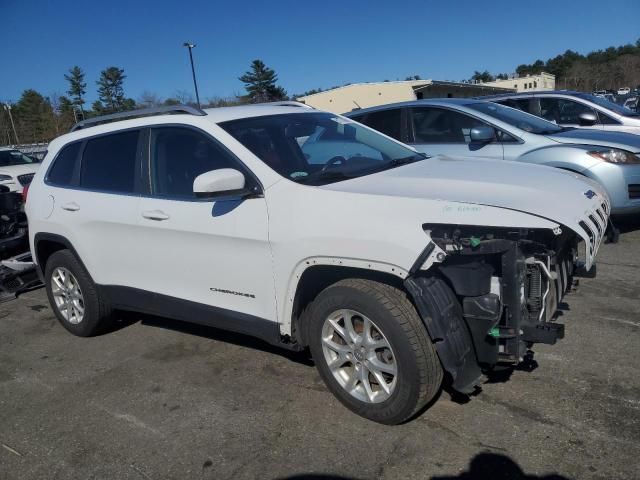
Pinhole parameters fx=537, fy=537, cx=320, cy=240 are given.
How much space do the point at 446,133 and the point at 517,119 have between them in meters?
0.94

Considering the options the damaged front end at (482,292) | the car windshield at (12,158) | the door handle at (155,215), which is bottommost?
the damaged front end at (482,292)

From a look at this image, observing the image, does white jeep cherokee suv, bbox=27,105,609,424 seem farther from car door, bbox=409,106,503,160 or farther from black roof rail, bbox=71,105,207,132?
car door, bbox=409,106,503,160

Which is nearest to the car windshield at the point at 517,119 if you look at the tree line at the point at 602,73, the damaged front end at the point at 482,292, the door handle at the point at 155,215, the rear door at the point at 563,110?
the rear door at the point at 563,110

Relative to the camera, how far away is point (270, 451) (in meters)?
2.97

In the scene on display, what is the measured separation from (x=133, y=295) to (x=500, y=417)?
285 cm

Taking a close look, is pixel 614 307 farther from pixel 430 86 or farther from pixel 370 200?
pixel 430 86

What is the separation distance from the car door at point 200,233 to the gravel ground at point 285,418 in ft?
2.06

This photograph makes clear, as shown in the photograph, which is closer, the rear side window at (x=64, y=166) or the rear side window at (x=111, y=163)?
the rear side window at (x=111, y=163)

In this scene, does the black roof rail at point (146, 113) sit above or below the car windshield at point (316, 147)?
above

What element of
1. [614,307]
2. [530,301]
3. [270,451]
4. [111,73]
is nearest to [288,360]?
[270,451]

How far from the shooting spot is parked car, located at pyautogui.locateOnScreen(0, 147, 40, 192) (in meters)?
12.2

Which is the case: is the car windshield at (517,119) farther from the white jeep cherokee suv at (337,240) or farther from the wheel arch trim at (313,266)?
the wheel arch trim at (313,266)

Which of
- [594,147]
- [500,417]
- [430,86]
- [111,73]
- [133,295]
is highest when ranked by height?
[111,73]

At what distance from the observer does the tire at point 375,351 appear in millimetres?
2809
